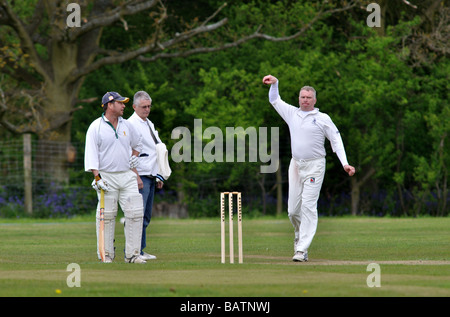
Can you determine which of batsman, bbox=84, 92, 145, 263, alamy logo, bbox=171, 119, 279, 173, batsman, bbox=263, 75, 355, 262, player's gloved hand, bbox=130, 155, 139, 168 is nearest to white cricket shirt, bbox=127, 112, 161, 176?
player's gloved hand, bbox=130, 155, 139, 168

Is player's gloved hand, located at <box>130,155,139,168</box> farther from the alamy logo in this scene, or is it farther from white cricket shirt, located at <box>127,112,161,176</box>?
the alamy logo

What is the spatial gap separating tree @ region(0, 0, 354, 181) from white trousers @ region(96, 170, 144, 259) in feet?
51.4

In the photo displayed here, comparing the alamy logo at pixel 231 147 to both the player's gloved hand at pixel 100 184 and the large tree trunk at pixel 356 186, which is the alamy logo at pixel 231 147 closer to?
the large tree trunk at pixel 356 186

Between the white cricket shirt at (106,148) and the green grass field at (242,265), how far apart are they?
1.32 meters

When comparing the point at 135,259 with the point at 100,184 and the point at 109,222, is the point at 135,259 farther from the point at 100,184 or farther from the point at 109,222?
the point at 100,184

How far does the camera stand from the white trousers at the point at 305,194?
1313cm

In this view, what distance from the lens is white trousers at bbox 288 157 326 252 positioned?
43.1ft

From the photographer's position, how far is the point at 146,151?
44.8 feet

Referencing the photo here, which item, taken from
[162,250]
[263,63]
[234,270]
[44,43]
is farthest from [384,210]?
[234,270]

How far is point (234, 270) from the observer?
10.9 meters

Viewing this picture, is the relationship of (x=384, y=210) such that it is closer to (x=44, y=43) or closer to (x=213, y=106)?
(x=213, y=106)

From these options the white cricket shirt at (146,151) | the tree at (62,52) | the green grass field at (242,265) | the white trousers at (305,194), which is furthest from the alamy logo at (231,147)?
the white trousers at (305,194)

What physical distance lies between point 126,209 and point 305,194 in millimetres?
2550
